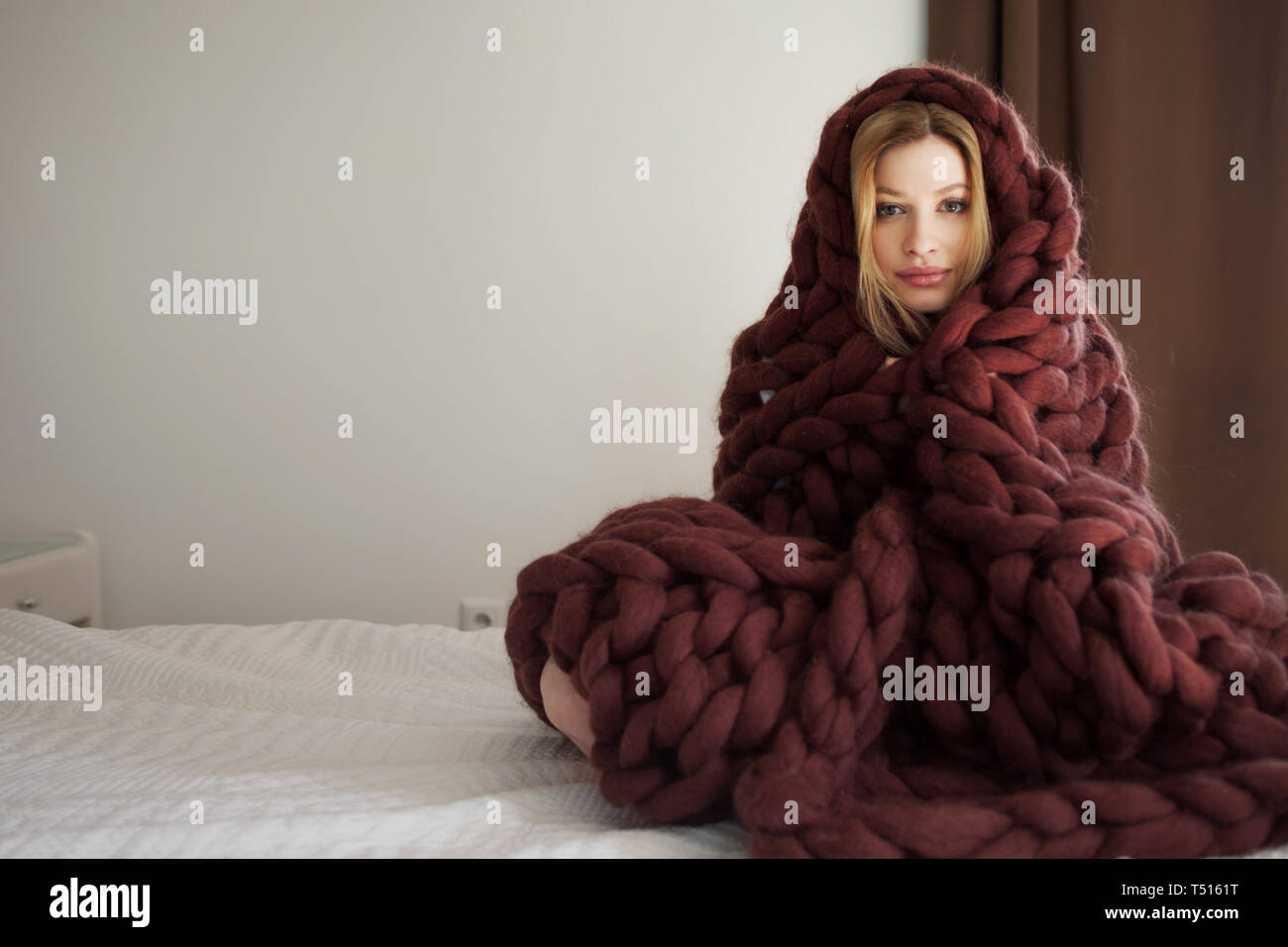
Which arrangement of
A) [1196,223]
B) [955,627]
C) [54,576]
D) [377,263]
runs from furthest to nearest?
[377,263], [54,576], [1196,223], [955,627]

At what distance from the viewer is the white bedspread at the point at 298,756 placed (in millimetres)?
667

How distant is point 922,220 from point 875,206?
0.14 feet

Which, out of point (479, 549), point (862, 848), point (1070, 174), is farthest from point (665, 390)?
point (862, 848)

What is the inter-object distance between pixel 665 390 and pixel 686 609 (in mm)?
1057

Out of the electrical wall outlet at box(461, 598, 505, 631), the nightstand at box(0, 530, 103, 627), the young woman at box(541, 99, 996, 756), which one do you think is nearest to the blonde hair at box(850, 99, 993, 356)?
the young woman at box(541, 99, 996, 756)

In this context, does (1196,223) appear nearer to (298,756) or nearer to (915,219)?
(915,219)

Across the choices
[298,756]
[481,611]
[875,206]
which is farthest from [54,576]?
[875,206]

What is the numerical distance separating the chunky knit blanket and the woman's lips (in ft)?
0.16

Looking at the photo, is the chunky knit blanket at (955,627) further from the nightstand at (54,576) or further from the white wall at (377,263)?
the nightstand at (54,576)

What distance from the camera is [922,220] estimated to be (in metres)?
0.83

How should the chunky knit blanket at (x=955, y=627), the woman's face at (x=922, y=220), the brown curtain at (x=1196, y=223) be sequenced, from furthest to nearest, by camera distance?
the brown curtain at (x=1196, y=223) < the woman's face at (x=922, y=220) < the chunky knit blanket at (x=955, y=627)

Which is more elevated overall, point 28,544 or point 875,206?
point 875,206

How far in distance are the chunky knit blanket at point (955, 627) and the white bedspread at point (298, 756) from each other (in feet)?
0.23

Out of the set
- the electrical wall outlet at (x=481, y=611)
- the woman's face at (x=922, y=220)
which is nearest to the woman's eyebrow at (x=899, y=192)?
the woman's face at (x=922, y=220)
